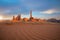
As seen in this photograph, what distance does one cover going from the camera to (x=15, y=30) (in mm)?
2766

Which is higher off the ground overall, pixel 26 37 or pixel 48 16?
pixel 48 16

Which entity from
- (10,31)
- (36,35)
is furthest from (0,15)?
(36,35)

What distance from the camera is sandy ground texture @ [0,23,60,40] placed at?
2.68 m

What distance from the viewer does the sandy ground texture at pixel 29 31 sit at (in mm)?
2678

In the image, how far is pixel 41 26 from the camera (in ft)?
9.48

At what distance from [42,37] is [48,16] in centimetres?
58

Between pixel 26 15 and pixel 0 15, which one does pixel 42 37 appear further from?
pixel 0 15

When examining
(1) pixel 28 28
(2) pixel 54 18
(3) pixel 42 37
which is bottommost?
(3) pixel 42 37

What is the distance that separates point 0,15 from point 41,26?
103 centimetres

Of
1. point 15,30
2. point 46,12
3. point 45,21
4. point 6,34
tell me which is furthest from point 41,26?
point 6,34

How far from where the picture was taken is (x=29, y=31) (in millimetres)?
2777

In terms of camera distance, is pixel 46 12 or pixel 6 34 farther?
pixel 46 12

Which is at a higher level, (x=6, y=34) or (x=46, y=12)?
(x=46, y=12)

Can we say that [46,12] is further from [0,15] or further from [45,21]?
[0,15]
